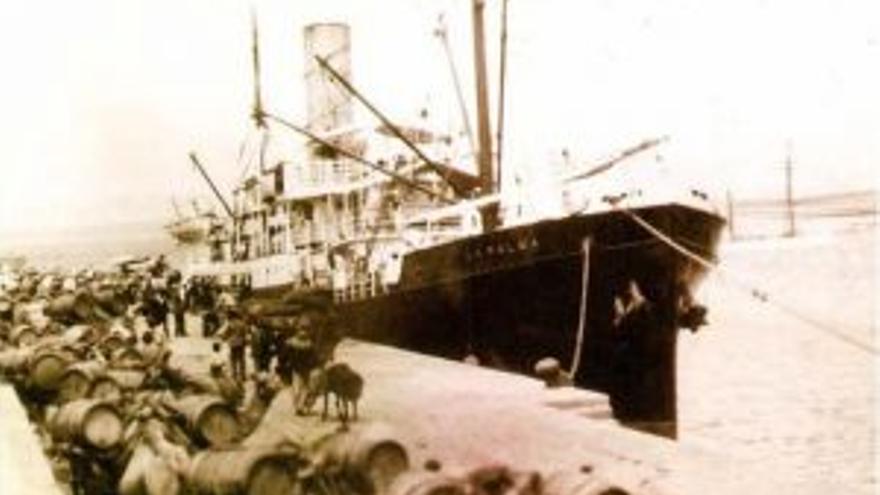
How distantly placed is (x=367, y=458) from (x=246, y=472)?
756 mm

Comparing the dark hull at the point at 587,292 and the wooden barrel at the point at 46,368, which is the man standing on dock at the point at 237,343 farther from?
the dark hull at the point at 587,292

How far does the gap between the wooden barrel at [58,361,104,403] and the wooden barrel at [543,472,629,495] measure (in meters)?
4.90

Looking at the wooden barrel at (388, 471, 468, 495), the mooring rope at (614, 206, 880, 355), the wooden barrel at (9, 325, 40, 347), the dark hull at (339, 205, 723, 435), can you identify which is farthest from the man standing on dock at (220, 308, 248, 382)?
the wooden barrel at (388, 471, 468, 495)

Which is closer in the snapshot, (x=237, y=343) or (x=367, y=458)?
(x=367, y=458)

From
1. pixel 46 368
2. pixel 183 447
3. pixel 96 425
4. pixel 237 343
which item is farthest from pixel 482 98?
pixel 183 447

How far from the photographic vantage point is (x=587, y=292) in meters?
15.1

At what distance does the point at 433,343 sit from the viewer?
16.2m

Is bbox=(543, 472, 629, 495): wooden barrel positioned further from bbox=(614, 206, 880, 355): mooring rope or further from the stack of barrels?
bbox=(614, 206, 880, 355): mooring rope

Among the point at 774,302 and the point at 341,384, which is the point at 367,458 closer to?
the point at 774,302

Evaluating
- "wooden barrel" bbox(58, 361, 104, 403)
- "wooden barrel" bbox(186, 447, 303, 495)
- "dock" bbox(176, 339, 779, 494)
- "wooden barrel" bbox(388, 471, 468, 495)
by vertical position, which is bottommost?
"dock" bbox(176, 339, 779, 494)

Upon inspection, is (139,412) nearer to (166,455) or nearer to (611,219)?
(166,455)

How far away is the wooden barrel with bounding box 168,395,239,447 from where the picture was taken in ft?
27.2

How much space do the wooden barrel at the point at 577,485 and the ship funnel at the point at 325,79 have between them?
1808cm

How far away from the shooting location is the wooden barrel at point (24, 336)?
1291 cm
